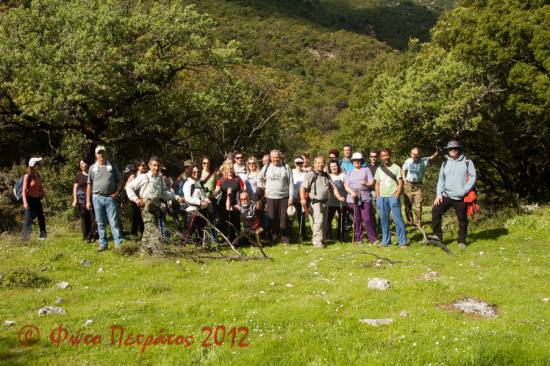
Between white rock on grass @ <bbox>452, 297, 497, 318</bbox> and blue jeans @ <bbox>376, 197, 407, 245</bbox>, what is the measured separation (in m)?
4.63

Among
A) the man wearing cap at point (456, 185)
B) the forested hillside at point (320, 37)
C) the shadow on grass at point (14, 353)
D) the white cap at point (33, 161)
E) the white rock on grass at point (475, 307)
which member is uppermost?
the forested hillside at point (320, 37)

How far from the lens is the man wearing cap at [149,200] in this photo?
413 inches

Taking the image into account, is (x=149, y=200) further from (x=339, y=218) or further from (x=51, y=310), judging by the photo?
(x=339, y=218)

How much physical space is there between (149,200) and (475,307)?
7.08 m

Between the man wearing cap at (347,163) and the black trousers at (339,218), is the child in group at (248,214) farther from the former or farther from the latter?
the man wearing cap at (347,163)

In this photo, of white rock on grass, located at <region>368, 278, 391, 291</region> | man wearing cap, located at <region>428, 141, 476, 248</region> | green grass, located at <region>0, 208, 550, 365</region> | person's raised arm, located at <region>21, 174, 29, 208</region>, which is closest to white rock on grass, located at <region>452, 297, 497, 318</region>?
green grass, located at <region>0, 208, 550, 365</region>

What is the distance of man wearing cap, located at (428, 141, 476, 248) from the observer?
1128 centimetres

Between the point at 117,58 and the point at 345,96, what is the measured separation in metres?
67.5

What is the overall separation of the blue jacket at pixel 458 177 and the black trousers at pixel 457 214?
0.46 ft

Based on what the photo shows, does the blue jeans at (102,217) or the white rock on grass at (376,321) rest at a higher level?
the blue jeans at (102,217)

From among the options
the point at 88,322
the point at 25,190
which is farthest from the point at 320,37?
the point at 88,322

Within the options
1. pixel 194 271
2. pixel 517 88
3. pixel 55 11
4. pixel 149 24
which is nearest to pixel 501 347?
pixel 194 271

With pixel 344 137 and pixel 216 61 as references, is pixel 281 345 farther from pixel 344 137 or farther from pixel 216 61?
pixel 344 137

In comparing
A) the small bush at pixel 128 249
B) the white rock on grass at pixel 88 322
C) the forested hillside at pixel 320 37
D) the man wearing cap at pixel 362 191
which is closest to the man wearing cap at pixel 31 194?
the small bush at pixel 128 249
